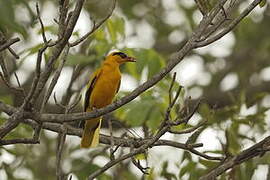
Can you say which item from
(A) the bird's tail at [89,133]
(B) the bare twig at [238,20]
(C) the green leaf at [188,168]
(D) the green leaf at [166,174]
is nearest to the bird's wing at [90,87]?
Result: (A) the bird's tail at [89,133]

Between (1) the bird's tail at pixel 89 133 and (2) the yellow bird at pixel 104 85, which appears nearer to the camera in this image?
(1) the bird's tail at pixel 89 133

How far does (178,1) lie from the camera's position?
10305mm

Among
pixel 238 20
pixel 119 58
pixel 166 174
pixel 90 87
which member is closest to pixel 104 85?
pixel 90 87

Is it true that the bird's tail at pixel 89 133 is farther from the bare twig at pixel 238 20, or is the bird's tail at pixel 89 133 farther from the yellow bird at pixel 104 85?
the bare twig at pixel 238 20

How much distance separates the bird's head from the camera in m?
6.14

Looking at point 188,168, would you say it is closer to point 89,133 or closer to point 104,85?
point 89,133

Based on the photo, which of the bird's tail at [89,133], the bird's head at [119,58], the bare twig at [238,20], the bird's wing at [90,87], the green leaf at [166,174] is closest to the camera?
the bare twig at [238,20]

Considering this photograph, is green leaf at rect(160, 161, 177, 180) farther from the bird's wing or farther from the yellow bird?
the bird's wing

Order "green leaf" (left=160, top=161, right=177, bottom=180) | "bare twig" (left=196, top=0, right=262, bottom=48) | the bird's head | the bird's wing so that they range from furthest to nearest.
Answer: the bird's wing, the bird's head, "green leaf" (left=160, top=161, right=177, bottom=180), "bare twig" (left=196, top=0, right=262, bottom=48)

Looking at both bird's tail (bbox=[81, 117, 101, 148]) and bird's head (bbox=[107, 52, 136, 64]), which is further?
bird's head (bbox=[107, 52, 136, 64])

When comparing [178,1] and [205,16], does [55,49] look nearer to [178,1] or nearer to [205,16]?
[205,16]

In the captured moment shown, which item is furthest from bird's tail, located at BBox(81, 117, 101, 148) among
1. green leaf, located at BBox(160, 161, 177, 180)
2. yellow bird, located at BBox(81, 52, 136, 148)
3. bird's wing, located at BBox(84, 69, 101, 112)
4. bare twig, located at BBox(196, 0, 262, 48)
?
bare twig, located at BBox(196, 0, 262, 48)

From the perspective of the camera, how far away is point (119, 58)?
21.1ft

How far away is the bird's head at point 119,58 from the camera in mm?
6137
